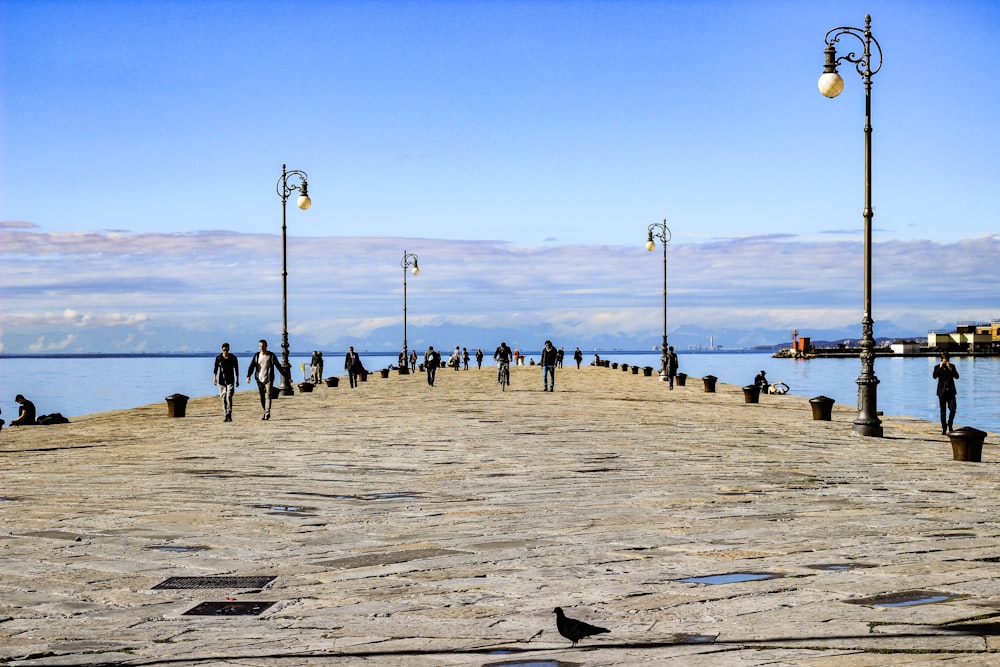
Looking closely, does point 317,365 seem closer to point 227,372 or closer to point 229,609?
point 227,372

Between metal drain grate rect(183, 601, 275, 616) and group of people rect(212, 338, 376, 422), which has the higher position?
group of people rect(212, 338, 376, 422)

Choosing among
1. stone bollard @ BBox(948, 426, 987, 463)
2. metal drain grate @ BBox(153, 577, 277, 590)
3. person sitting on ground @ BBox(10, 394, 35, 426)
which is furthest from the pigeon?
person sitting on ground @ BBox(10, 394, 35, 426)

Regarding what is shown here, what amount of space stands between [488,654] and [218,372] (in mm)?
19171

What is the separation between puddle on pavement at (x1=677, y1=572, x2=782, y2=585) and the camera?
22.5 ft

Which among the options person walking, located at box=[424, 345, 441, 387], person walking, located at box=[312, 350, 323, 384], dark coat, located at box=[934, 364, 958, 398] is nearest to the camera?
dark coat, located at box=[934, 364, 958, 398]

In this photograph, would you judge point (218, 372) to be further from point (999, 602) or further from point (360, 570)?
point (999, 602)

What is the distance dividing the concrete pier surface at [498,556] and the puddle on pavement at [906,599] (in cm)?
2

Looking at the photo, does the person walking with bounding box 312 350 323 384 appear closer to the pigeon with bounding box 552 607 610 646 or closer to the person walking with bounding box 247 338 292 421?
the person walking with bounding box 247 338 292 421

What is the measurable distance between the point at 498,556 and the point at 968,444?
10227 mm

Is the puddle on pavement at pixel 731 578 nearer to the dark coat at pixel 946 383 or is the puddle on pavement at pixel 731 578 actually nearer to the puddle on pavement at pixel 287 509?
the puddle on pavement at pixel 287 509

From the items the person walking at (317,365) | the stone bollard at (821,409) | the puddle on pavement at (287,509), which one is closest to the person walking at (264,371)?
the stone bollard at (821,409)

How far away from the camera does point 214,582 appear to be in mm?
7094

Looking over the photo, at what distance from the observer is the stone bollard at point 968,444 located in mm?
15391

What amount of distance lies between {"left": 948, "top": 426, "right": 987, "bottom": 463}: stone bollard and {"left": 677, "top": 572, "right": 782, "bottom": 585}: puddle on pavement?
968 centimetres
